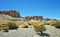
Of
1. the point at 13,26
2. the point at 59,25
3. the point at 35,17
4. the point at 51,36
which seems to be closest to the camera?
the point at 51,36

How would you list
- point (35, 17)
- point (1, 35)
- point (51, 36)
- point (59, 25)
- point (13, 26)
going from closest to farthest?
point (1, 35)
point (51, 36)
point (13, 26)
point (59, 25)
point (35, 17)

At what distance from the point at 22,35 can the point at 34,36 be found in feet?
7.82

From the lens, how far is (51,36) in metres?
27.8

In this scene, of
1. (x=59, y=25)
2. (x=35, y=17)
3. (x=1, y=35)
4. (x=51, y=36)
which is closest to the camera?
(x=1, y=35)

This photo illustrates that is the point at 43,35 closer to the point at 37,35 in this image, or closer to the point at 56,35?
the point at 37,35

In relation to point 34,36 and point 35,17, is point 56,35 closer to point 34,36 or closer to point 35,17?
point 34,36

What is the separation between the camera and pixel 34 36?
26.1 metres

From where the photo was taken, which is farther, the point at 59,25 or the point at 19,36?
the point at 59,25

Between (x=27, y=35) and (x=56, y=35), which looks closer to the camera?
(x=27, y=35)

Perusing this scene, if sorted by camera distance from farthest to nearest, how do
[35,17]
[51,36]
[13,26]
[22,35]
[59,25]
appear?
[35,17] → [59,25] → [13,26] → [51,36] → [22,35]

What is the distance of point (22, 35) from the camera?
85.4 feet

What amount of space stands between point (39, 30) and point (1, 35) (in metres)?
8.44

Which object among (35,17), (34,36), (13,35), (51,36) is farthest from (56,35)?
(35,17)

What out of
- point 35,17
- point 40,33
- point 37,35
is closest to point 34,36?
point 37,35
